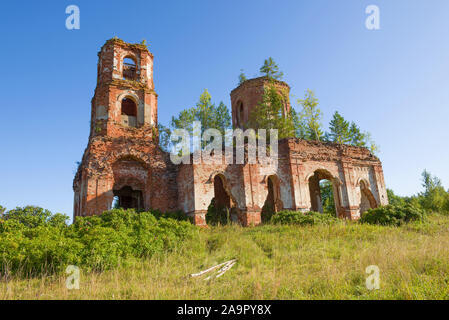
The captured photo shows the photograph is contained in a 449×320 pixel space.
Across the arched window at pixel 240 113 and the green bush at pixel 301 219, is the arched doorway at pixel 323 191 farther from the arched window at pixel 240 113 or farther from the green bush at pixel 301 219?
the arched window at pixel 240 113

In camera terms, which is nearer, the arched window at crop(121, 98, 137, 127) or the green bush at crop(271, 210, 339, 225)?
the green bush at crop(271, 210, 339, 225)

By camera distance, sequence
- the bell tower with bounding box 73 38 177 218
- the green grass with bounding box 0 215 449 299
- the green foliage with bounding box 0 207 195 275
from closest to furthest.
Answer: the green grass with bounding box 0 215 449 299 → the green foliage with bounding box 0 207 195 275 → the bell tower with bounding box 73 38 177 218

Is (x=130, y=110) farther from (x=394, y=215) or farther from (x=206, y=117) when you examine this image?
(x=394, y=215)

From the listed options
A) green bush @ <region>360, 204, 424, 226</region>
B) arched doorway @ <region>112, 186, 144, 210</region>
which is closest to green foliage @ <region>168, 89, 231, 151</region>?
arched doorway @ <region>112, 186, 144, 210</region>

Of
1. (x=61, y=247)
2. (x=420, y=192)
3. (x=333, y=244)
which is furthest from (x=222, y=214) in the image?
(x=420, y=192)

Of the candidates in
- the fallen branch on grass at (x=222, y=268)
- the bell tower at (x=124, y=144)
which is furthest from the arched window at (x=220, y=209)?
the fallen branch on grass at (x=222, y=268)

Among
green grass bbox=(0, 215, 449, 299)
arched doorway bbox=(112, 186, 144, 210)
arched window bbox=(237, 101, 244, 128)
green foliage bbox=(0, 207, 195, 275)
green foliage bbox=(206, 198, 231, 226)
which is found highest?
arched window bbox=(237, 101, 244, 128)

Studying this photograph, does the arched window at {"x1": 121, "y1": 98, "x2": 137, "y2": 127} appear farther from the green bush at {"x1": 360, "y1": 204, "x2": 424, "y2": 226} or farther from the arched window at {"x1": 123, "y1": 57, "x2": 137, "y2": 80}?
the green bush at {"x1": 360, "y1": 204, "x2": 424, "y2": 226}

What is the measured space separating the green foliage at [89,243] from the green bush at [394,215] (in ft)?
31.0

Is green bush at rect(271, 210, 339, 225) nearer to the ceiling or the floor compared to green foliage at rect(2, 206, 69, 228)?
nearer to the floor

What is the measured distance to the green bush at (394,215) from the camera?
14.7 metres

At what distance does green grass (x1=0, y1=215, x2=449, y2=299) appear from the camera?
536 centimetres

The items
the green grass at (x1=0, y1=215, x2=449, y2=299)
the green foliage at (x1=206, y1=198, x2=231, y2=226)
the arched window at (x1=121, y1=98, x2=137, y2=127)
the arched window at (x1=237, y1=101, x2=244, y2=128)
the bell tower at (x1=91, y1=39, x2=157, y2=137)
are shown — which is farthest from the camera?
the arched window at (x1=237, y1=101, x2=244, y2=128)

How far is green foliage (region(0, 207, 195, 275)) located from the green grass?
392 mm
